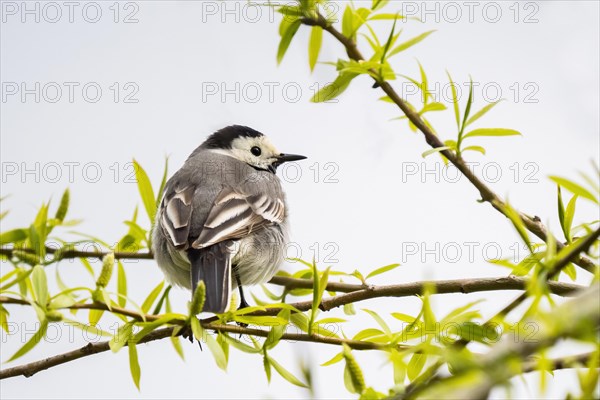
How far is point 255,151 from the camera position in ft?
18.1

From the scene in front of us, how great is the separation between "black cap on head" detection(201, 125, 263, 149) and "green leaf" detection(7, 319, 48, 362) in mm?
3551

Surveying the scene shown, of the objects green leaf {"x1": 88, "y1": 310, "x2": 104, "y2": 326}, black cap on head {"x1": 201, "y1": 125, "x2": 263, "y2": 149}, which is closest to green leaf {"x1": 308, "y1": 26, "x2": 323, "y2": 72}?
green leaf {"x1": 88, "y1": 310, "x2": 104, "y2": 326}

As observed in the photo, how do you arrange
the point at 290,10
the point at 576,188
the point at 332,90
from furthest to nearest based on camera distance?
the point at 332,90
the point at 290,10
the point at 576,188

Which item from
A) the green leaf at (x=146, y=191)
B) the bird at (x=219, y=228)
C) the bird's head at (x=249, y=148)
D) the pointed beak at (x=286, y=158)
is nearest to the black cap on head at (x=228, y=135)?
the bird's head at (x=249, y=148)

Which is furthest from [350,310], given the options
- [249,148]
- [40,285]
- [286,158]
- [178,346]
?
[249,148]

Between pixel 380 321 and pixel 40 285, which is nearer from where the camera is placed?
pixel 40 285

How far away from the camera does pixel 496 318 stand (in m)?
1.27

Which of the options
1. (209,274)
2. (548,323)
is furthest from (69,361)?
(548,323)

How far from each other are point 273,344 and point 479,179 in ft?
2.77

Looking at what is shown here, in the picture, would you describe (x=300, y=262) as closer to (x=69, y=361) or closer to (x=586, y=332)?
(x=69, y=361)

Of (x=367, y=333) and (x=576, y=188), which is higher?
(x=576, y=188)

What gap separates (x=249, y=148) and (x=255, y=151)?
0.06 m

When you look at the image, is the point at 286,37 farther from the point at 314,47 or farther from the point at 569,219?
the point at 569,219

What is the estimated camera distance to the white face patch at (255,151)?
548 centimetres
